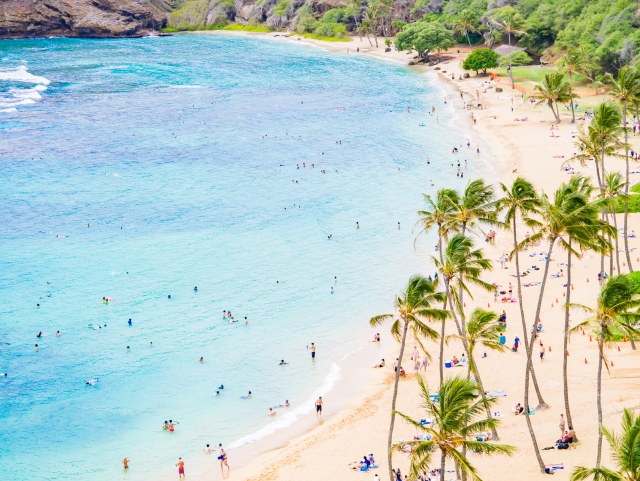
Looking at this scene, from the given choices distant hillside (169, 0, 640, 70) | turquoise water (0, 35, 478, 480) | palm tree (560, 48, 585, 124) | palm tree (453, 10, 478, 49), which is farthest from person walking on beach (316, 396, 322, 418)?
palm tree (453, 10, 478, 49)

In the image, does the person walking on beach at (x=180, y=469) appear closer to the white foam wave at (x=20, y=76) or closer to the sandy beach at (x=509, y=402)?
the sandy beach at (x=509, y=402)

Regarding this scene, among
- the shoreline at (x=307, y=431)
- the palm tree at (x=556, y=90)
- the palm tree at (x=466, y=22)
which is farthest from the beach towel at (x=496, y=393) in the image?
the palm tree at (x=466, y=22)

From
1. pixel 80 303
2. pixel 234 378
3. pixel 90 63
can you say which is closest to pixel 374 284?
pixel 234 378

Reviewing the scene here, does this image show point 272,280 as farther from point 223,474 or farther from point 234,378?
point 223,474

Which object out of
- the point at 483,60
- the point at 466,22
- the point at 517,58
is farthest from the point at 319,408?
the point at 466,22

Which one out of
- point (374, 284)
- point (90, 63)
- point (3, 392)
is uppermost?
point (90, 63)
